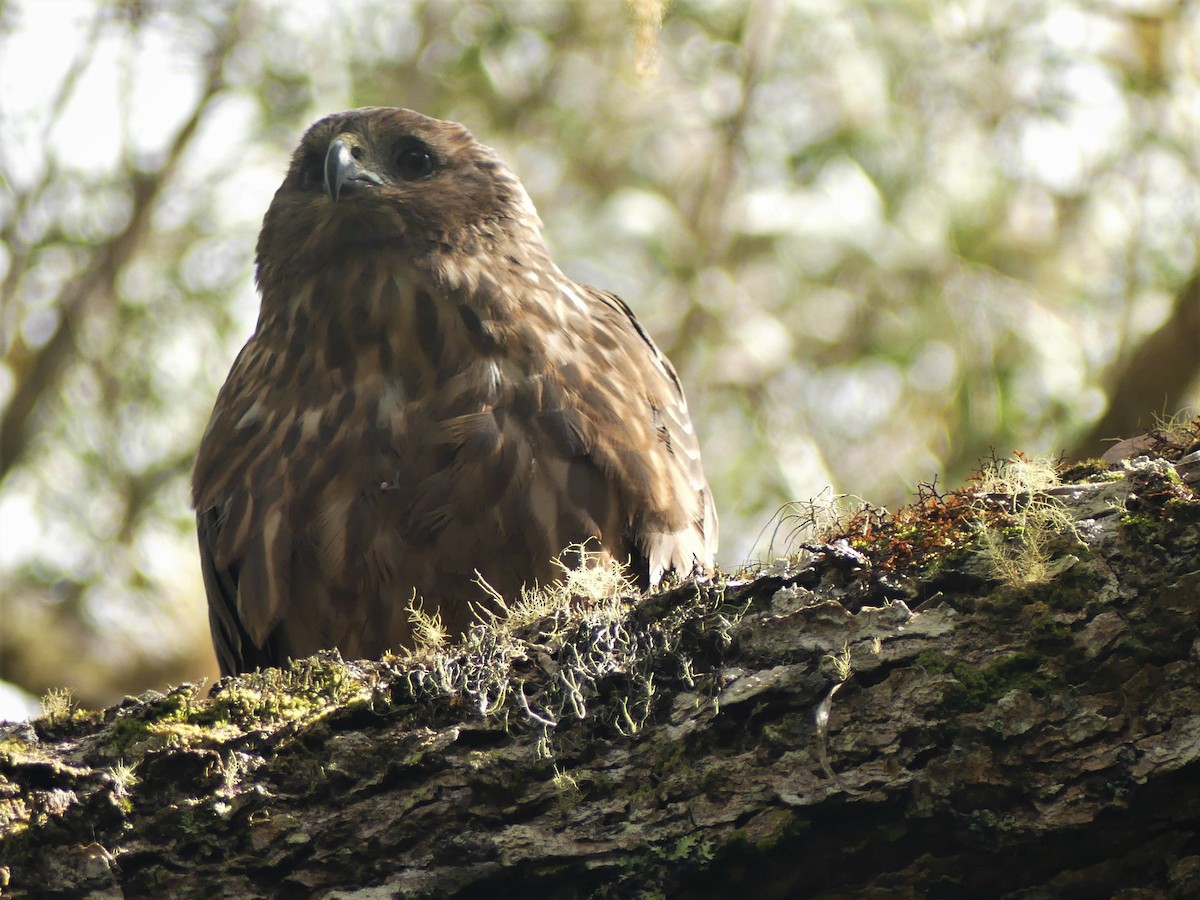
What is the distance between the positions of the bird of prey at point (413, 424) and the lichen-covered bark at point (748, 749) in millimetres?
1227

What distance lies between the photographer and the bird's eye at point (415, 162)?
15.3 ft

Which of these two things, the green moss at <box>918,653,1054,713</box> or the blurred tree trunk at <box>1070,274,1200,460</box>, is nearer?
the green moss at <box>918,653,1054,713</box>

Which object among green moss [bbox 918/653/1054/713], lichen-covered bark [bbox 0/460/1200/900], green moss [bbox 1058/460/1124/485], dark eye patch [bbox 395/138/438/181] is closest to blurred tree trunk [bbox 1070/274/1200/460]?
dark eye patch [bbox 395/138/438/181]

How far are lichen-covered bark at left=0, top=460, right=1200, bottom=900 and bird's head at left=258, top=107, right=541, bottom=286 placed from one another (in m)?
2.16

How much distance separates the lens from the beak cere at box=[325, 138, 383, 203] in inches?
174

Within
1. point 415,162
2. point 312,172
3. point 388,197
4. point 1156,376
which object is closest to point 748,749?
point 388,197

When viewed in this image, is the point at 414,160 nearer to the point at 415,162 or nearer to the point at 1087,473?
the point at 415,162

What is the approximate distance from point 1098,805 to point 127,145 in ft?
22.7

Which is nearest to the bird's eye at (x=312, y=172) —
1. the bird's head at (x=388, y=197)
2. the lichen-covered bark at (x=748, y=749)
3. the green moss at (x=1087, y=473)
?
the bird's head at (x=388, y=197)

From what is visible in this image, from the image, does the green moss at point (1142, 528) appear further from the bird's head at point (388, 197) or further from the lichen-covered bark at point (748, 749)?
the bird's head at point (388, 197)

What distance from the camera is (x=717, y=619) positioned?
252 centimetres

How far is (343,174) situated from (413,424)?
99cm

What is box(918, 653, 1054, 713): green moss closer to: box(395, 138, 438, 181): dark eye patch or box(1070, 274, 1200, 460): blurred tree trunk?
box(395, 138, 438, 181): dark eye patch

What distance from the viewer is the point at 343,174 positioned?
14.6 ft
